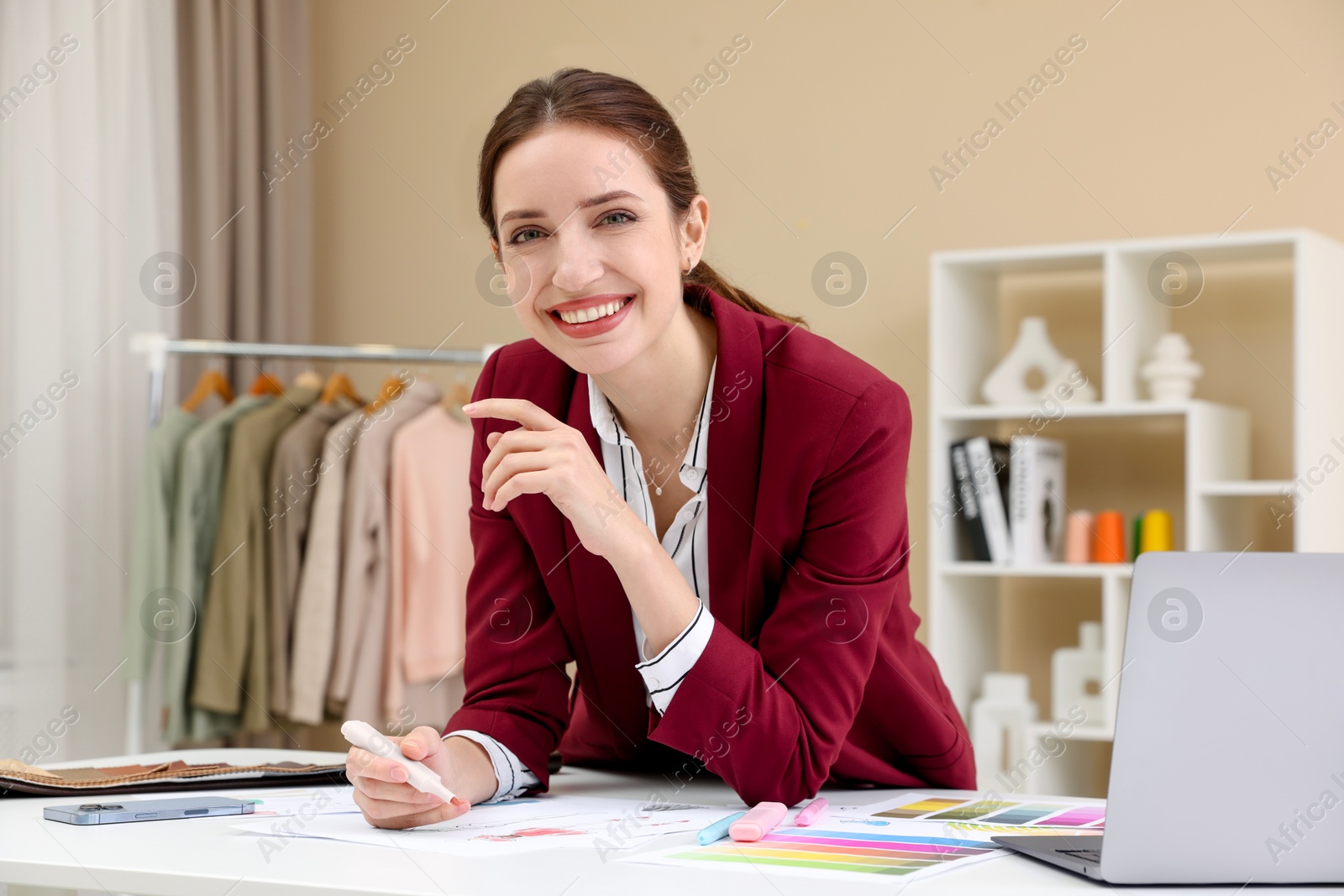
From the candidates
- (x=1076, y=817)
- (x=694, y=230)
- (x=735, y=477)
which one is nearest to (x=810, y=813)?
(x=1076, y=817)

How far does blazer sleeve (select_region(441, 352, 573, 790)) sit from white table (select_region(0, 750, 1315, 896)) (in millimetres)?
344

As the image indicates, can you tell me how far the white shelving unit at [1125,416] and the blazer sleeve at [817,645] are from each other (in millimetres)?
1521

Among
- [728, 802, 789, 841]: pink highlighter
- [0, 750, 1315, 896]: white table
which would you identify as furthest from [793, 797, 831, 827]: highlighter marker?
[0, 750, 1315, 896]: white table

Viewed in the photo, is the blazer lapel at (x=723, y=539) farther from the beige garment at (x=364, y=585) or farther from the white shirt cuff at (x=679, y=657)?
the beige garment at (x=364, y=585)

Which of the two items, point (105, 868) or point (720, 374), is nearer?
point (105, 868)

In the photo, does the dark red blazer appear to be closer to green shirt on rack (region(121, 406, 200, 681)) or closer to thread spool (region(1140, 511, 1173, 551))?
thread spool (region(1140, 511, 1173, 551))

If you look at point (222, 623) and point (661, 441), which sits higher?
point (661, 441)

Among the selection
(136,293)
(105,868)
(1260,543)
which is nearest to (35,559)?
(136,293)

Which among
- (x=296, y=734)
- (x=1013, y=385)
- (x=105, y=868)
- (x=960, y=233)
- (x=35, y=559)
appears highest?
(x=960, y=233)

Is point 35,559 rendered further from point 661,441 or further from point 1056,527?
point 1056,527

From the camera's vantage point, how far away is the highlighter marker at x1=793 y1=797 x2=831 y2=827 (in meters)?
1.03

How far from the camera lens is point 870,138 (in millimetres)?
3217

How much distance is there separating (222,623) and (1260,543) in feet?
7.14

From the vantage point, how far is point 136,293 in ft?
9.78
